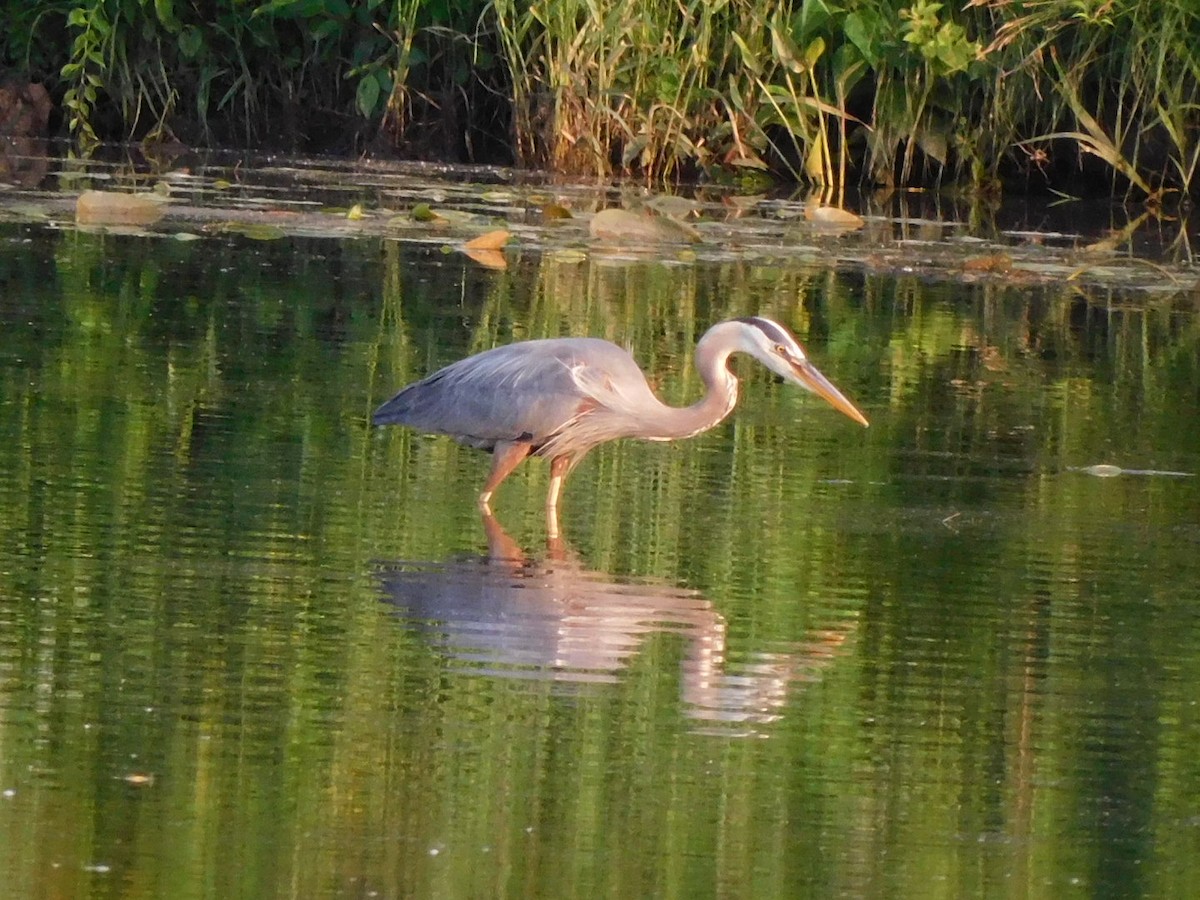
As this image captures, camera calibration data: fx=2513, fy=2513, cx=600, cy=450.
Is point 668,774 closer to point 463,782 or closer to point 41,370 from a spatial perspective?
point 463,782

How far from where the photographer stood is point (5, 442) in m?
7.43

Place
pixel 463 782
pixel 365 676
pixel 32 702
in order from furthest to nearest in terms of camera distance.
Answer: pixel 365 676, pixel 32 702, pixel 463 782

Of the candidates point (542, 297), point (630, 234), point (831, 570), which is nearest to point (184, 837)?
point (831, 570)

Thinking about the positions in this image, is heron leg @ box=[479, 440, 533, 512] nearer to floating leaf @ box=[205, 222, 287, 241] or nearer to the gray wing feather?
the gray wing feather

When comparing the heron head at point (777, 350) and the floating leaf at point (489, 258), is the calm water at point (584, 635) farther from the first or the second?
the floating leaf at point (489, 258)

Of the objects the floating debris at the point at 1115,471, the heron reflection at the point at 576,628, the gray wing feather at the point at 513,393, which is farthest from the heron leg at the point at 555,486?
the floating debris at the point at 1115,471

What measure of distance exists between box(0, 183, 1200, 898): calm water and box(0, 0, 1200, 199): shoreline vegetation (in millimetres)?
7123

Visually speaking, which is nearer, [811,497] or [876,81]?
[811,497]

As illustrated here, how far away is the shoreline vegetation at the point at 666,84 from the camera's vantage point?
673 inches

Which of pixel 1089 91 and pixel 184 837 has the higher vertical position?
pixel 1089 91

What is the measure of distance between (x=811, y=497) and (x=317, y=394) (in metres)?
2.03

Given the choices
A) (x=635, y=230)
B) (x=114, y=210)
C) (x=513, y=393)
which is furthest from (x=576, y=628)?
(x=114, y=210)

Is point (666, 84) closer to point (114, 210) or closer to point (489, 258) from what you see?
point (489, 258)

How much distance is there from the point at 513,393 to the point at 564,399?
0.19 m
